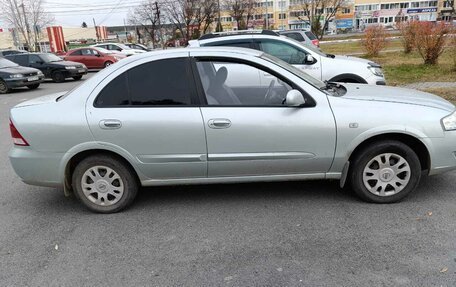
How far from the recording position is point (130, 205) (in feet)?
13.5

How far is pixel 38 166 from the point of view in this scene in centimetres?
385

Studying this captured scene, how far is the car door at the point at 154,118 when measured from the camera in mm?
3705

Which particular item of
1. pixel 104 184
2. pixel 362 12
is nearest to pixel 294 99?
pixel 104 184

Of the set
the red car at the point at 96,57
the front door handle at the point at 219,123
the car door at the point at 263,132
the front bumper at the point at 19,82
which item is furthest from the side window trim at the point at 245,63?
the red car at the point at 96,57

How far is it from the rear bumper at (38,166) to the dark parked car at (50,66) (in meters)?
16.0

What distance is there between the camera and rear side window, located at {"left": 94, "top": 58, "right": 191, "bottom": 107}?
3789 mm

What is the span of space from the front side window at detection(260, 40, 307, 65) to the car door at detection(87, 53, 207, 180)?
4.37 m

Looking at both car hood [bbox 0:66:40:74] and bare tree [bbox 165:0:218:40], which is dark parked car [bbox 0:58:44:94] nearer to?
car hood [bbox 0:66:40:74]

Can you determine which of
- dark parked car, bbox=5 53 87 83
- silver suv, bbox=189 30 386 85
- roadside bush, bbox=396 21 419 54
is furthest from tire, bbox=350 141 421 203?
dark parked car, bbox=5 53 87 83

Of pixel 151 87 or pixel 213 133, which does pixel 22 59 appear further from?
pixel 213 133

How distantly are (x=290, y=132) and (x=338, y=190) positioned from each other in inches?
43.2

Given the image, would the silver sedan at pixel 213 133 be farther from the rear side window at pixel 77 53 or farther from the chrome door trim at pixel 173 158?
the rear side window at pixel 77 53

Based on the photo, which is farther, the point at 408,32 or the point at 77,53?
the point at 77,53

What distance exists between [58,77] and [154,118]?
674 inches
